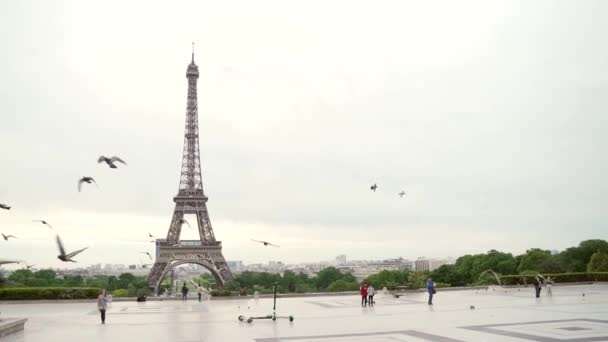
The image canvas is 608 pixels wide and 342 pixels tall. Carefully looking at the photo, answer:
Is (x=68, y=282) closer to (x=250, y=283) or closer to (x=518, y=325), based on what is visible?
(x=250, y=283)

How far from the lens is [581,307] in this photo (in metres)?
24.0

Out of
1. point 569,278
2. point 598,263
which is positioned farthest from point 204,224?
point 598,263

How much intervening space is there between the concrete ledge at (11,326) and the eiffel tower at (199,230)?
4759cm

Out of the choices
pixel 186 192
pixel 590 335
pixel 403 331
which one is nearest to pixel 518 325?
pixel 590 335

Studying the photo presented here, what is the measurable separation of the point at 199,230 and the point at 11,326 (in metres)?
55.4

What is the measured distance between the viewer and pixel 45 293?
31.5 meters

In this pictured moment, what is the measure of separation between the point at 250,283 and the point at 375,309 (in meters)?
74.9

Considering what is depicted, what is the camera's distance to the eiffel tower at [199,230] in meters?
68.1

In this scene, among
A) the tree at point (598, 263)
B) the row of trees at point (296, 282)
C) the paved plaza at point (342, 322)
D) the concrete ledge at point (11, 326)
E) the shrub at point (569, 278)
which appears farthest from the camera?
the row of trees at point (296, 282)

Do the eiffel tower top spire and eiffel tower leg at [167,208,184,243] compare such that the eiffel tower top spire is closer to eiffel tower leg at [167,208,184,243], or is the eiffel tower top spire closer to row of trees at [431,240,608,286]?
eiffel tower leg at [167,208,184,243]

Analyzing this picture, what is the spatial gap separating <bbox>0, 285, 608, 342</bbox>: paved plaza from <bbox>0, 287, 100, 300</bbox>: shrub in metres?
2.20

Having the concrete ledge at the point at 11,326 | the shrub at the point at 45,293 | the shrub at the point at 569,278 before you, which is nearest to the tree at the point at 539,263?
the shrub at the point at 569,278

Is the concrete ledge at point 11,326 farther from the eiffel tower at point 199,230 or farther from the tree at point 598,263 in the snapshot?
the tree at point 598,263

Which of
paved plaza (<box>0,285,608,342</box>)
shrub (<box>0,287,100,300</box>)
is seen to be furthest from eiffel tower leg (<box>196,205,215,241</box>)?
paved plaza (<box>0,285,608,342</box>)
